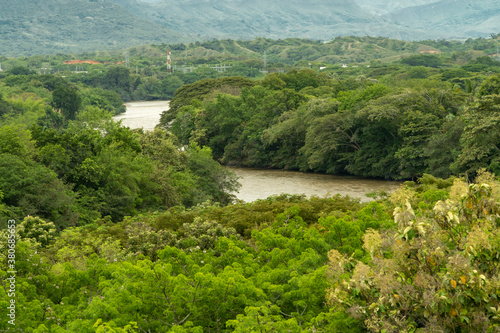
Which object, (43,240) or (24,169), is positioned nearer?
(43,240)

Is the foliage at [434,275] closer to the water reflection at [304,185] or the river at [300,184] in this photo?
the river at [300,184]

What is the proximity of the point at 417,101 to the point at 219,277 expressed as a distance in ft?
99.5

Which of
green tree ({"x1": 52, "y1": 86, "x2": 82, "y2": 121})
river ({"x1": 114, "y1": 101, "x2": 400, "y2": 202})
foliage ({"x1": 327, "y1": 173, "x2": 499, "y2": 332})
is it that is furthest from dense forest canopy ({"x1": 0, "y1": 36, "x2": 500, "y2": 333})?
green tree ({"x1": 52, "y1": 86, "x2": 82, "y2": 121})

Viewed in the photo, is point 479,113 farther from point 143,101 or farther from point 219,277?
point 143,101

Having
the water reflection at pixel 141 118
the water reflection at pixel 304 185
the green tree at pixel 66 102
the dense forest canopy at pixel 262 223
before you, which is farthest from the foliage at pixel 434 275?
the green tree at pixel 66 102

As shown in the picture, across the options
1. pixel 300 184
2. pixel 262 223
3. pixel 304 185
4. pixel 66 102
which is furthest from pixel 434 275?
pixel 66 102

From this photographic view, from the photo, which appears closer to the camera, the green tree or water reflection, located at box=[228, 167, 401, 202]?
water reflection, located at box=[228, 167, 401, 202]

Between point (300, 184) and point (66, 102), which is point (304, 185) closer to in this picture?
point (300, 184)

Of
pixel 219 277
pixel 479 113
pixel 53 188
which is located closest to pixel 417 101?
pixel 479 113

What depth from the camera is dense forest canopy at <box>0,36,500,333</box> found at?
7332 mm

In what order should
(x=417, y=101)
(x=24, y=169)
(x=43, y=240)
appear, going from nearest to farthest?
1. (x=43, y=240)
2. (x=24, y=169)
3. (x=417, y=101)

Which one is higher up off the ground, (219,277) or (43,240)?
(219,277)

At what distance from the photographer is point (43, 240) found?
50.5ft

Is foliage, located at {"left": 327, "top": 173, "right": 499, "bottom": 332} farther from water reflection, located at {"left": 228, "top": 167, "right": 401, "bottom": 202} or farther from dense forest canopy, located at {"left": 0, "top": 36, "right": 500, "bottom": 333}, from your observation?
water reflection, located at {"left": 228, "top": 167, "right": 401, "bottom": 202}
